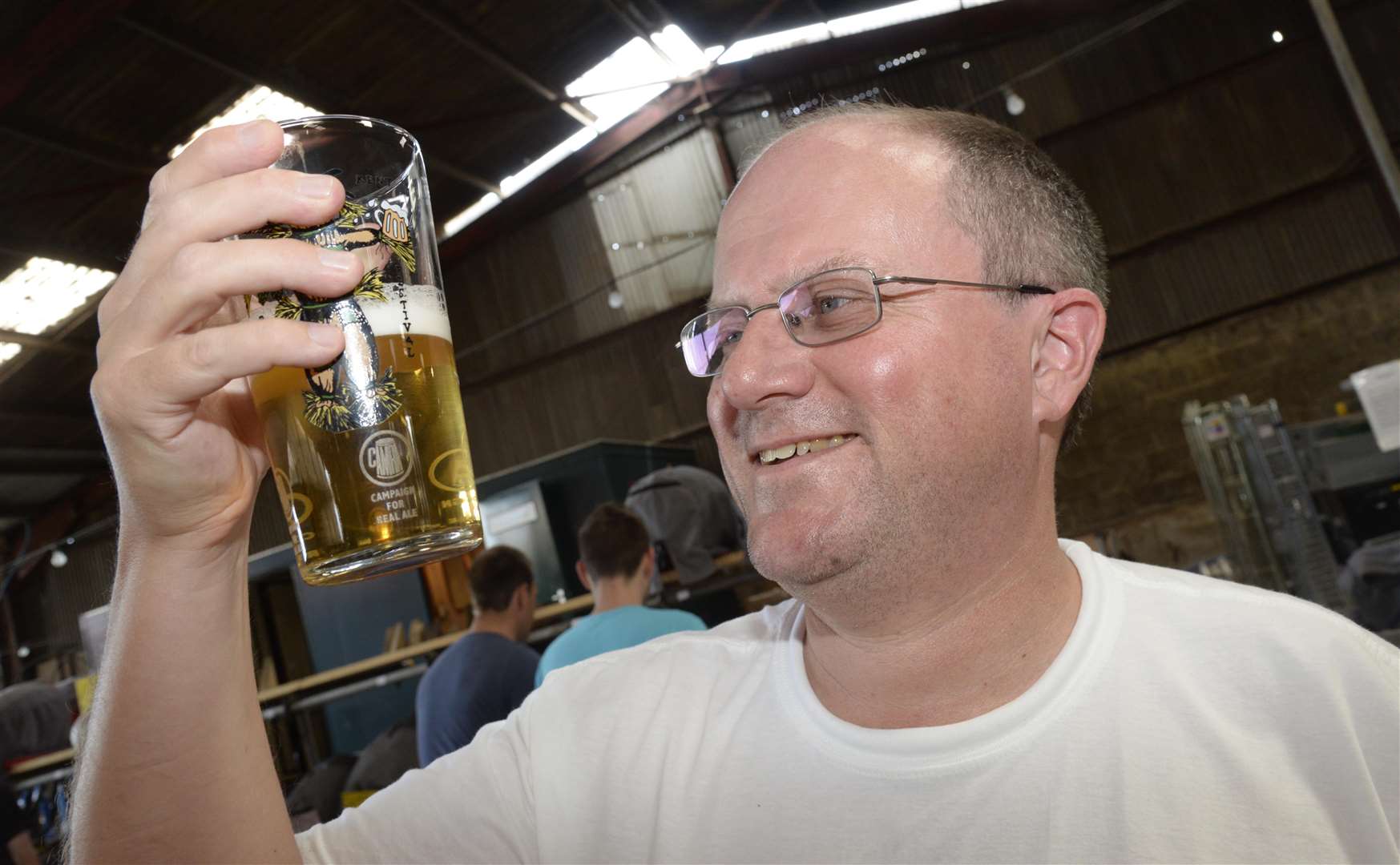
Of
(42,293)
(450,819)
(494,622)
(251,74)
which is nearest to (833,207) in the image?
(450,819)

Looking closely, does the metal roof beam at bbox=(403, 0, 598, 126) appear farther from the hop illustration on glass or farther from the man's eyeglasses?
the hop illustration on glass

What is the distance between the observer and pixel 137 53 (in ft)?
24.2

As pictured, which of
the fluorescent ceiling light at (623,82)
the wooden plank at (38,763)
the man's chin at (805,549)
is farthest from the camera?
the fluorescent ceiling light at (623,82)

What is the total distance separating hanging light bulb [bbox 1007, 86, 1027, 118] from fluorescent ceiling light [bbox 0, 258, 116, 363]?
911 cm

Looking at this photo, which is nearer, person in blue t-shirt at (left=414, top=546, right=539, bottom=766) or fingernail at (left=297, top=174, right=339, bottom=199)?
fingernail at (left=297, top=174, right=339, bottom=199)

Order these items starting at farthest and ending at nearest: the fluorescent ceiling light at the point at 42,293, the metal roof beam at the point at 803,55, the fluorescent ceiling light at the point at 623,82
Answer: the fluorescent ceiling light at the point at 623,82
the metal roof beam at the point at 803,55
the fluorescent ceiling light at the point at 42,293

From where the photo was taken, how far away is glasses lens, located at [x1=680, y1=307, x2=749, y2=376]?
4.11 ft

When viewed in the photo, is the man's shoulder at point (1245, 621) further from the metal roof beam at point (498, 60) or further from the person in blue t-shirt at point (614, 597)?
the metal roof beam at point (498, 60)

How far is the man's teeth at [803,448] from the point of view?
107 cm

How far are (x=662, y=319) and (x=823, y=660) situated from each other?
10.3 metres

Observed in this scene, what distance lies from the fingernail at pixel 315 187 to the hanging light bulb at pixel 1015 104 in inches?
418

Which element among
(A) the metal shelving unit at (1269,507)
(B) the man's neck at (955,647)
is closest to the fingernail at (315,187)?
(B) the man's neck at (955,647)

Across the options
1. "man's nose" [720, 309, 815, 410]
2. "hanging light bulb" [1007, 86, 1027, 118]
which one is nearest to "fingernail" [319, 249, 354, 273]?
"man's nose" [720, 309, 815, 410]

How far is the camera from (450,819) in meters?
1.10
